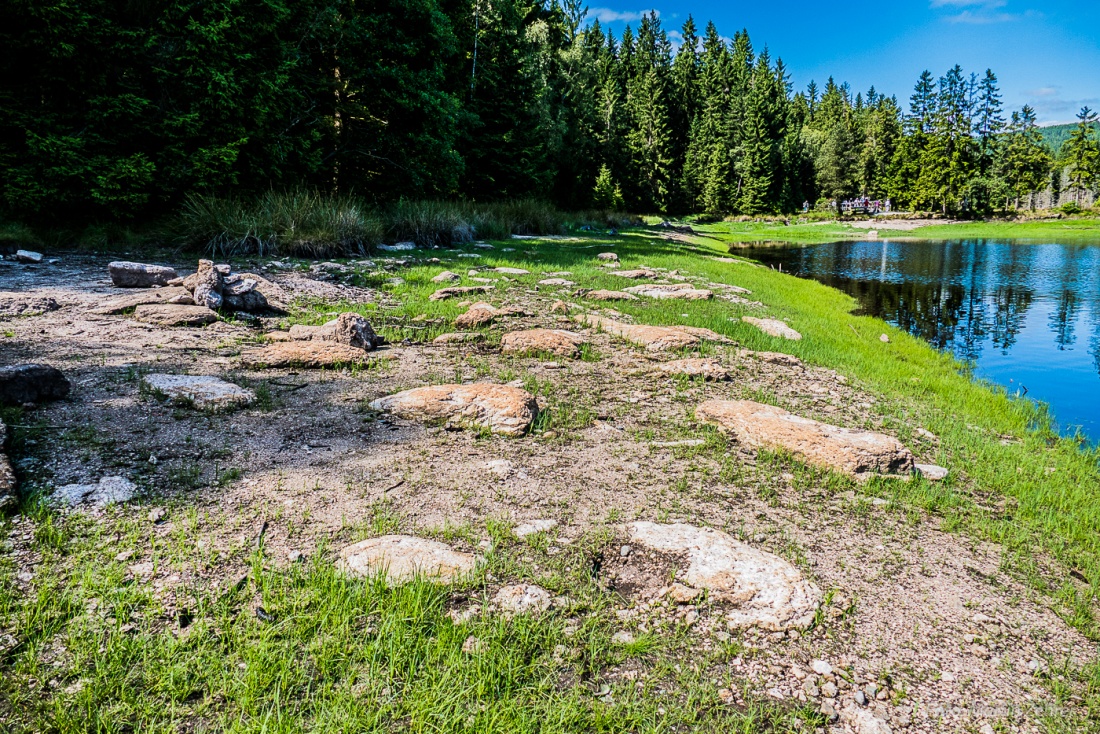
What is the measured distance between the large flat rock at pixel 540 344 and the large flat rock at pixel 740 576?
3.56 metres

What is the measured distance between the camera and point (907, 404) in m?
6.11

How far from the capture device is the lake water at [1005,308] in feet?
28.7

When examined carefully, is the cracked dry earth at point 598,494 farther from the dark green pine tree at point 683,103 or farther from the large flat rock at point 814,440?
the dark green pine tree at point 683,103

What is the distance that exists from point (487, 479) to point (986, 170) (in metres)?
93.7

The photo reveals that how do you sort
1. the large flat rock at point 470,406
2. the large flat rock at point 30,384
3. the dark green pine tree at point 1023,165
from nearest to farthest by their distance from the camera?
the large flat rock at point 30,384 → the large flat rock at point 470,406 → the dark green pine tree at point 1023,165

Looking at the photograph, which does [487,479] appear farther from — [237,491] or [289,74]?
[289,74]

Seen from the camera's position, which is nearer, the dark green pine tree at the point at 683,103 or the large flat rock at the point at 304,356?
the large flat rock at the point at 304,356

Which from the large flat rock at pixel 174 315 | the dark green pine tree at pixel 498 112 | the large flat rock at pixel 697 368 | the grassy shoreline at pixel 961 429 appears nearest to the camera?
the grassy shoreline at pixel 961 429

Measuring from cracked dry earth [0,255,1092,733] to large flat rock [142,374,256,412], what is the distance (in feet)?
0.38

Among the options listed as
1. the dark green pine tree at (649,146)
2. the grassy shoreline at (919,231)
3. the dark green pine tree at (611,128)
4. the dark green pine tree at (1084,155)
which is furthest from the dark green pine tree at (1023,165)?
the dark green pine tree at (611,128)

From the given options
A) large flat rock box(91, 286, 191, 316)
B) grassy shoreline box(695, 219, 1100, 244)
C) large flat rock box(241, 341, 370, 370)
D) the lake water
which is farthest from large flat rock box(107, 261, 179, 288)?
grassy shoreline box(695, 219, 1100, 244)

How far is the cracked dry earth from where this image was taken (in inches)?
87.6

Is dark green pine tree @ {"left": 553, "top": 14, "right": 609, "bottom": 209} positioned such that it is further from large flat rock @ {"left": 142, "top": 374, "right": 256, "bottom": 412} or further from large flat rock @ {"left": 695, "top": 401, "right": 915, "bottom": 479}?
large flat rock @ {"left": 142, "top": 374, "right": 256, "bottom": 412}

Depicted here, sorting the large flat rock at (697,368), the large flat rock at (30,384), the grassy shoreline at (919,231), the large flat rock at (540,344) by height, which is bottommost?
the large flat rock at (697,368)
